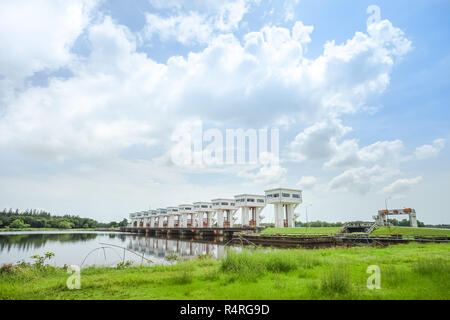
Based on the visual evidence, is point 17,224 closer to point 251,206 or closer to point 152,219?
point 152,219

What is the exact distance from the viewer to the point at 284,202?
47812 mm

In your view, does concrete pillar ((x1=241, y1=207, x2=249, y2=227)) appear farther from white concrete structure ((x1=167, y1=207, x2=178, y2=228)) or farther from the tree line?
the tree line

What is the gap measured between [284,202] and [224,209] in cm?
2078

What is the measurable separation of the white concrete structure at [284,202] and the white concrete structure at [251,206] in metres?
9.05

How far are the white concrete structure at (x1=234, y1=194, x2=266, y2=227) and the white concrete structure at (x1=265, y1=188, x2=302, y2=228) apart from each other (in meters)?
9.05

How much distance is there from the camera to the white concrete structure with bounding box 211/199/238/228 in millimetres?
64250

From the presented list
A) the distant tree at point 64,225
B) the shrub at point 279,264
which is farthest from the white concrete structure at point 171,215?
the shrub at point 279,264

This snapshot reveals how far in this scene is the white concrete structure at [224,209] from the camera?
64.2 meters

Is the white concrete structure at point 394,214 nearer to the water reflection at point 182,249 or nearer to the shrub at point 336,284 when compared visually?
the water reflection at point 182,249

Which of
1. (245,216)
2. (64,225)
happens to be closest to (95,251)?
(245,216)
